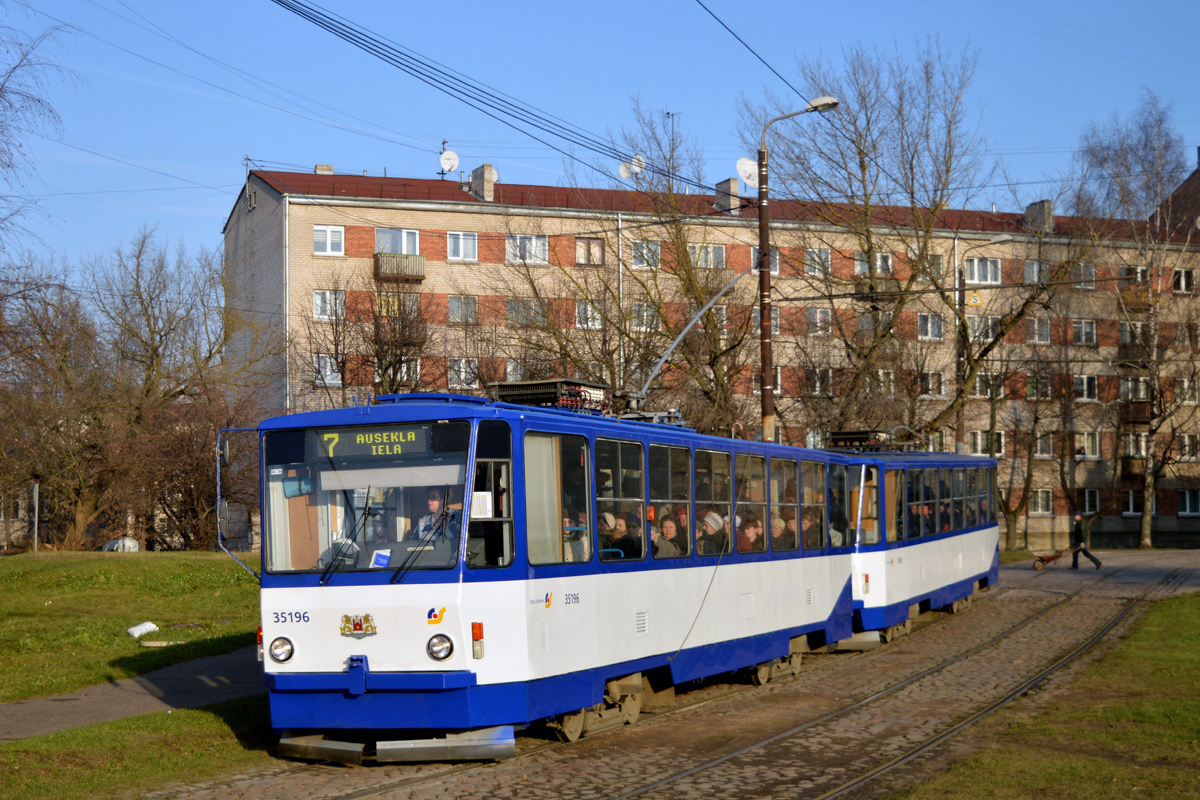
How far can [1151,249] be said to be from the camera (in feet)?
168

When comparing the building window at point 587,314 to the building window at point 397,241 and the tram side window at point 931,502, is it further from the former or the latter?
the building window at point 397,241

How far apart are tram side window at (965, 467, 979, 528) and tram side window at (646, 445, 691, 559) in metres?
13.7

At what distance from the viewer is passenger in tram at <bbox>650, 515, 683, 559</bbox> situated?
11.7 metres

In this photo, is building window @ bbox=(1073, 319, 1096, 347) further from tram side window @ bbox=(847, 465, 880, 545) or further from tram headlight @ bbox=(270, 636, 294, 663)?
tram headlight @ bbox=(270, 636, 294, 663)

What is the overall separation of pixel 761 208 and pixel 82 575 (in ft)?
48.6

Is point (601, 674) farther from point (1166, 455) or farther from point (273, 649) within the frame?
point (1166, 455)

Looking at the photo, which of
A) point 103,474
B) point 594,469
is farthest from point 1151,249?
point 594,469

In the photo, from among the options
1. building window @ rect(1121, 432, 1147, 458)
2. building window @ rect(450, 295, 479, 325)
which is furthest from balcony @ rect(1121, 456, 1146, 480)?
building window @ rect(450, 295, 479, 325)

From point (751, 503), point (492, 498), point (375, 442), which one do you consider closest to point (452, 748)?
point (492, 498)

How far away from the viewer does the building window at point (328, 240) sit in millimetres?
47594

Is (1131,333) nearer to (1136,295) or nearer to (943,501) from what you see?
(1136,295)

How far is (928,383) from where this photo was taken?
1877 inches

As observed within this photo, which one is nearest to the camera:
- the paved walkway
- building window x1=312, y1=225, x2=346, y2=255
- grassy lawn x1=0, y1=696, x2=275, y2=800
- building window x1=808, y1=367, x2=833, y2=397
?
grassy lawn x1=0, y1=696, x2=275, y2=800

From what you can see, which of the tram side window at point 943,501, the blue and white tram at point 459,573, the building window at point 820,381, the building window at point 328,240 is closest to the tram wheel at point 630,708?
the blue and white tram at point 459,573
